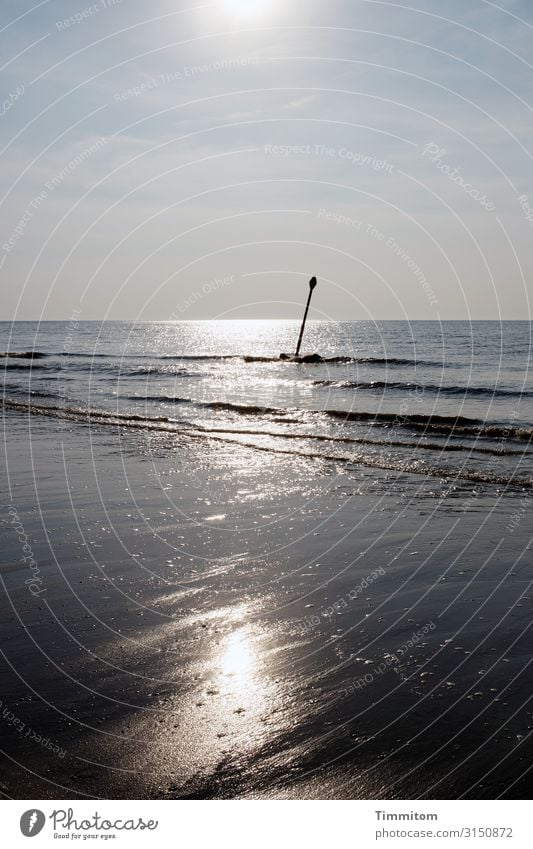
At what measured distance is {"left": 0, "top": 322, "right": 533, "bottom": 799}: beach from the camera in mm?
4480

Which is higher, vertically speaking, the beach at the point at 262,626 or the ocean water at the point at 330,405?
the ocean water at the point at 330,405

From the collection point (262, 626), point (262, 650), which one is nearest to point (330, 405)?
point (262, 626)

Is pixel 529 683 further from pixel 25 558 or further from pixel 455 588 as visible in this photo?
pixel 25 558

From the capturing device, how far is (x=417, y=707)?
520 centimetres

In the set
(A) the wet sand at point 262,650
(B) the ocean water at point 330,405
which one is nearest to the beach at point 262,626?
(A) the wet sand at point 262,650

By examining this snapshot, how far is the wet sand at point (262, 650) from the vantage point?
4438 millimetres

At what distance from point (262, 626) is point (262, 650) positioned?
0.51 m

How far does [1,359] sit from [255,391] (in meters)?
32.9

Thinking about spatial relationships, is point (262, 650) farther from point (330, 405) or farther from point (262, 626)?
point (330, 405)

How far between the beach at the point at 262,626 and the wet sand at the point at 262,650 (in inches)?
0.8

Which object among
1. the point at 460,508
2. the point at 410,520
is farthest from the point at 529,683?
the point at 460,508

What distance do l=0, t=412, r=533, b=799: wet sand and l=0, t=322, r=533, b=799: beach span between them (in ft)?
0.07

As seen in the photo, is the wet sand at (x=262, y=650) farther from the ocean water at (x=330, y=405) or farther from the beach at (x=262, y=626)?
the ocean water at (x=330, y=405)

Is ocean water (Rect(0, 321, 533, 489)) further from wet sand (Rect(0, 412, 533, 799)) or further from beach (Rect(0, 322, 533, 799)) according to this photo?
wet sand (Rect(0, 412, 533, 799))
